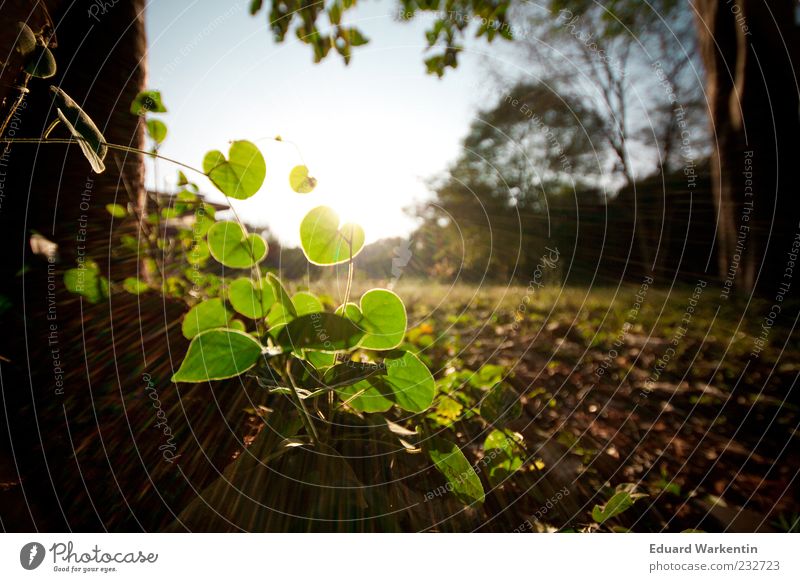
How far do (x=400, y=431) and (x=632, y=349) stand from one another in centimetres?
194

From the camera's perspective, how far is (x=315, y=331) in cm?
30

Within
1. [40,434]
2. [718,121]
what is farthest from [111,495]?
[718,121]

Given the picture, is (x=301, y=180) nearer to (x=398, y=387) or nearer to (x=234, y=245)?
(x=234, y=245)

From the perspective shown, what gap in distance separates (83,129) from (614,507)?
70cm

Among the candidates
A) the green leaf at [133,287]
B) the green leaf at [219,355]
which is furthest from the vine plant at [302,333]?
the green leaf at [133,287]

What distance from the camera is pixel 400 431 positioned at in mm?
386

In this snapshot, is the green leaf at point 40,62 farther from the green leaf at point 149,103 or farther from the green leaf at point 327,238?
the green leaf at point 327,238

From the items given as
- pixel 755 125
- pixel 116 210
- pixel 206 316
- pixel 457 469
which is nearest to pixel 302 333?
pixel 206 316

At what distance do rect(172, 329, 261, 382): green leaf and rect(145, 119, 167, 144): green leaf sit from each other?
18.6 inches

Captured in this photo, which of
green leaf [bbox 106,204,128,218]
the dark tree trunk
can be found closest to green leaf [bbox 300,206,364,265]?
green leaf [bbox 106,204,128,218]

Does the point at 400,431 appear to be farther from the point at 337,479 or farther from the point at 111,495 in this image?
the point at 111,495

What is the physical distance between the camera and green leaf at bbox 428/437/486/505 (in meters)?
0.38

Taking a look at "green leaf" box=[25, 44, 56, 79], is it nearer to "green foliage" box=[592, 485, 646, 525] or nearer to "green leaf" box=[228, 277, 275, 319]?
"green leaf" box=[228, 277, 275, 319]

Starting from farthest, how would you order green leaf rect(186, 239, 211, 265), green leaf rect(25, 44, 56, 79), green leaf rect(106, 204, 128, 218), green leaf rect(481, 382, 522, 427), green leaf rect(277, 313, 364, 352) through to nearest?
green leaf rect(186, 239, 211, 265) < green leaf rect(106, 204, 128, 218) < green leaf rect(481, 382, 522, 427) < green leaf rect(25, 44, 56, 79) < green leaf rect(277, 313, 364, 352)
